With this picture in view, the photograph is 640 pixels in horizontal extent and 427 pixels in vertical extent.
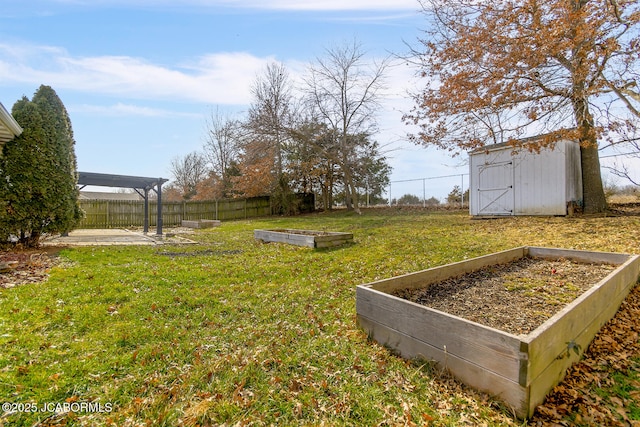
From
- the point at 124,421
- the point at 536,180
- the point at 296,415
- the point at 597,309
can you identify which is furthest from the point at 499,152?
the point at 124,421

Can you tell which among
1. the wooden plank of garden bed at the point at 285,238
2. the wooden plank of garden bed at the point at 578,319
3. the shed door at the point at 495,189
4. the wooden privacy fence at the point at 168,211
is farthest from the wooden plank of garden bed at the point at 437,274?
the wooden privacy fence at the point at 168,211

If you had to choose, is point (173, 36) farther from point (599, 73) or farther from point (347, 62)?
point (347, 62)

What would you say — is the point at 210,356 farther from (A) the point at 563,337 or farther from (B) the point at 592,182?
(B) the point at 592,182

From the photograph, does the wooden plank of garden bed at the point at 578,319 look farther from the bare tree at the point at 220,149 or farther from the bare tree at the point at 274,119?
the bare tree at the point at 220,149

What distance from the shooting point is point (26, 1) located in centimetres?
468

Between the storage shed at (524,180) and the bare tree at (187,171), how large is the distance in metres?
Result: 24.7

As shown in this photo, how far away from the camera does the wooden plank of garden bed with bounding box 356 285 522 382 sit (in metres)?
1.72

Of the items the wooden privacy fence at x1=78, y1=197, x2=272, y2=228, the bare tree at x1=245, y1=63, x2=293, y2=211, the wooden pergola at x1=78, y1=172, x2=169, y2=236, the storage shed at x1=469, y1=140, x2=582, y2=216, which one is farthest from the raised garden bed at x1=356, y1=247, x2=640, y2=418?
the wooden privacy fence at x1=78, y1=197, x2=272, y2=228

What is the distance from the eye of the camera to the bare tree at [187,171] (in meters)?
28.7

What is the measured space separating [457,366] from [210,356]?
181 cm

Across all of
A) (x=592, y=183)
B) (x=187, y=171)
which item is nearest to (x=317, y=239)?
(x=592, y=183)

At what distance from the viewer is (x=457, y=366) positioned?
1982mm

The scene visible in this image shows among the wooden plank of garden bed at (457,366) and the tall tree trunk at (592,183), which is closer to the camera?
the wooden plank of garden bed at (457,366)

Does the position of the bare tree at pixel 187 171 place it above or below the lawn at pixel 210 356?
above
